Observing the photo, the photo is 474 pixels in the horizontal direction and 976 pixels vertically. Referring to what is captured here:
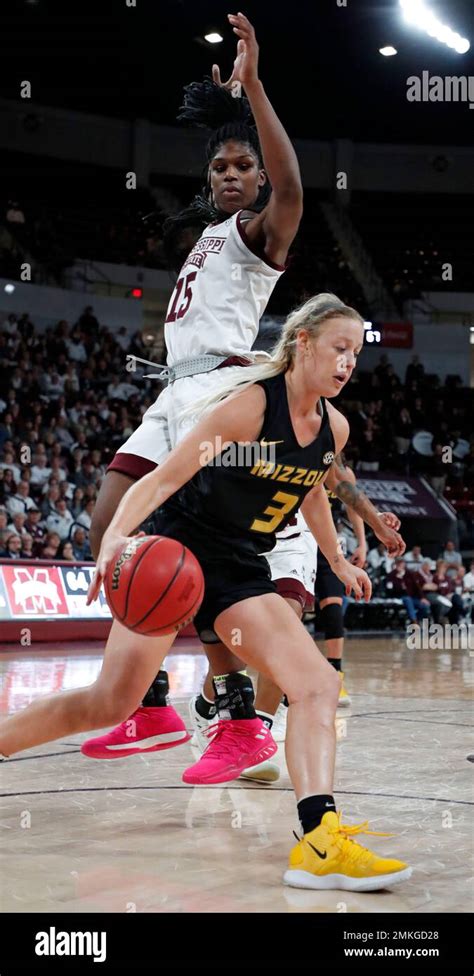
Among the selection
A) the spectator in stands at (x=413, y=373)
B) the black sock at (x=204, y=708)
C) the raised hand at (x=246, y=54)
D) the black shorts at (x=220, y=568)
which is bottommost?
the black sock at (x=204, y=708)

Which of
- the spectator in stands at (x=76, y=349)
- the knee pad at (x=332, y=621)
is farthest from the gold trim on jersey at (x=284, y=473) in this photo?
the spectator in stands at (x=76, y=349)

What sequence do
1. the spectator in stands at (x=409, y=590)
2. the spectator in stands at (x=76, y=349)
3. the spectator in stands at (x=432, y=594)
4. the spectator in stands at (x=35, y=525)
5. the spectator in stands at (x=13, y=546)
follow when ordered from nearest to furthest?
1. the spectator in stands at (x=13, y=546)
2. the spectator in stands at (x=35, y=525)
3. the spectator in stands at (x=409, y=590)
4. the spectator in stands at (x=432, y=594)
5. the spectator in stands at (x=76, y=349)

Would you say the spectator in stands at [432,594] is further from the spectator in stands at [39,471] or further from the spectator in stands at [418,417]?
the spectator in stands at [39,471]

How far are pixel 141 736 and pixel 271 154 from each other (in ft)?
6.77

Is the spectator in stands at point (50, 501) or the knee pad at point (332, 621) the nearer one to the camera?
the knee pad at point (332, 621)

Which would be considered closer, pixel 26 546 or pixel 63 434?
pixel 26 546

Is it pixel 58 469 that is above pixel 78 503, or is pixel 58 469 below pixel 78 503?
above

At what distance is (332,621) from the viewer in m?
7.71

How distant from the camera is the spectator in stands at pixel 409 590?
17812mm

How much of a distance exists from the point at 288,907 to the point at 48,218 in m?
21.5

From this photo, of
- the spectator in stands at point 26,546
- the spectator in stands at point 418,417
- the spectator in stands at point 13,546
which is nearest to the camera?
the spectator in stands at point 13,546

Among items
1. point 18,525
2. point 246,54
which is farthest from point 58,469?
point 246,54

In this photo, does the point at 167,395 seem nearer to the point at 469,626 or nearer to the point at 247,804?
the point at 247,804

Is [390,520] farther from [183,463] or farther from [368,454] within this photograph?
[368,454]
